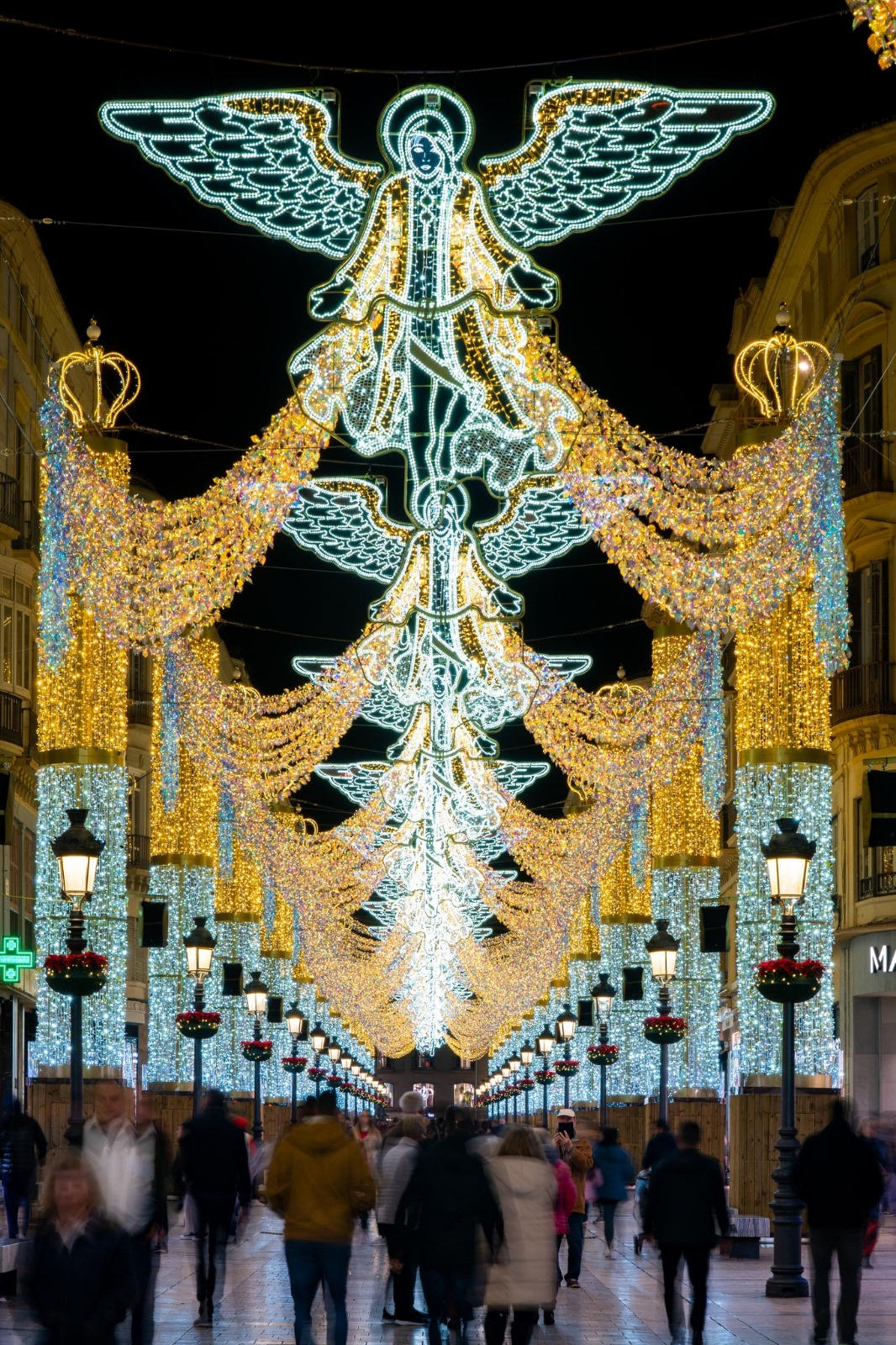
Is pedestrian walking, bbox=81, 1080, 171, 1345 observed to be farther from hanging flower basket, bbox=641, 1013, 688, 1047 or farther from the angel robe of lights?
hanging flower basket, bbox=641, 1013, 688, 1047

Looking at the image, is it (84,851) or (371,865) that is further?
(371,865)

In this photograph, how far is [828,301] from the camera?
4753 centimetres

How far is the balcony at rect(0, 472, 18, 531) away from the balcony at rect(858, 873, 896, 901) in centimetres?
1734

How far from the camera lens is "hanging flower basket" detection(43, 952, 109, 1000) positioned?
859 inches

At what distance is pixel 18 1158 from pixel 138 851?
43.2m

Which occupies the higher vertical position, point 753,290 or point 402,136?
point 753,290

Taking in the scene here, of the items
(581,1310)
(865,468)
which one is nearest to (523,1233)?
(581,1310)

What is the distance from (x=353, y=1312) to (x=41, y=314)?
3473cm

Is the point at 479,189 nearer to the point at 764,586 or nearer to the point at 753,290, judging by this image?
the point at 764,586

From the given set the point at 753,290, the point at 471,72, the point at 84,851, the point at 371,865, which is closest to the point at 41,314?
the point at 371,865

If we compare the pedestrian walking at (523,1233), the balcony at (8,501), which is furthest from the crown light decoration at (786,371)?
the balcony at (8,501)

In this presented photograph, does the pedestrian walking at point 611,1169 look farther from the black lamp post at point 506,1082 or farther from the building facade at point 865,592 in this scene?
the black lamp post at point 506,1082

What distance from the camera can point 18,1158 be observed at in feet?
82.7

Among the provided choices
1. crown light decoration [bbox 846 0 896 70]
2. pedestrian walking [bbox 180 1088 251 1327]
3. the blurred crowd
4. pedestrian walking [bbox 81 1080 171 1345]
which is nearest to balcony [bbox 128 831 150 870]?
pedestrian walking [bbox 180 1088 251 1327]
